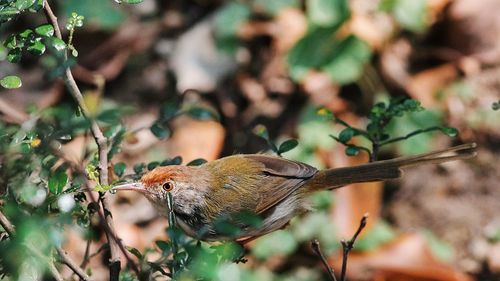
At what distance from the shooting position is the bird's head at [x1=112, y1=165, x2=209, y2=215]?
283 centimetres

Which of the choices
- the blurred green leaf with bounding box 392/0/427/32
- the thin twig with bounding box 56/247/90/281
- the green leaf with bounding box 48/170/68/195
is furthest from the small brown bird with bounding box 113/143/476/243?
the blurred green leaf with bounding box 392/0/427/32

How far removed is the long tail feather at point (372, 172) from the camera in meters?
3.01

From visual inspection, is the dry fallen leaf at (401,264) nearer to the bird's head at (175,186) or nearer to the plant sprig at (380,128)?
the bird's head at (175,186)

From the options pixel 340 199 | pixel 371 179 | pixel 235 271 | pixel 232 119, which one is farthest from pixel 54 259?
pixel 232 119

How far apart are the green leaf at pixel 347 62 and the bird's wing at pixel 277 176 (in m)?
2.33

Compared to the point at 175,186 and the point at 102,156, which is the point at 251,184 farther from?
the point at 102,156

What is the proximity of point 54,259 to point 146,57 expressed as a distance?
3.91 m

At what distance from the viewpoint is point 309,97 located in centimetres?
563

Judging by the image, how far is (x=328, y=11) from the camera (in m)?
5.52

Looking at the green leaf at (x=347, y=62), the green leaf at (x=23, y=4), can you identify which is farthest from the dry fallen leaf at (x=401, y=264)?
the green leaf at (x=23, y=4)

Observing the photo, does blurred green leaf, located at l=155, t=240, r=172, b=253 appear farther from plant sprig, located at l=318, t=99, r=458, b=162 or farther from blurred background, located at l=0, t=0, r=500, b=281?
blurred background, located at l=0, t=0, r=500, b=281

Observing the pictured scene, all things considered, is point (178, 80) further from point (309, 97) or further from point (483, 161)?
point (483, 161)

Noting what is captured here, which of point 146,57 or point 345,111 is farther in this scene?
point 146,57

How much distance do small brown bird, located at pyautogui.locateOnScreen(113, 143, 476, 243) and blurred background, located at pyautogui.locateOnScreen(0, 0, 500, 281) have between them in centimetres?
148
